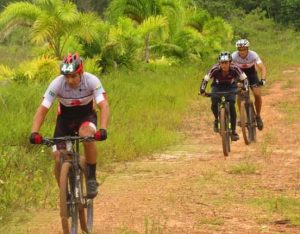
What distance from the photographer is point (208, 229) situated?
6.57 m

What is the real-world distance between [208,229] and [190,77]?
598 inches

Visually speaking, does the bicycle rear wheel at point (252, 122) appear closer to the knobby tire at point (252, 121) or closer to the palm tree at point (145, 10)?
the knobby tire at point (252, 121)

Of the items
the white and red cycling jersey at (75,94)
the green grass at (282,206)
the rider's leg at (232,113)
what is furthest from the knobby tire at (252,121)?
the white and red cycling jersey at (75,94)

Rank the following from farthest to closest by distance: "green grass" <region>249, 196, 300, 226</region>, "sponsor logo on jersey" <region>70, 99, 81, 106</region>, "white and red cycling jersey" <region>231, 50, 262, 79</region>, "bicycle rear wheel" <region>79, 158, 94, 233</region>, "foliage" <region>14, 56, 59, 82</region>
Answer: 1. "foliage" <region>14, 56, 59, 82</region>
2. "white and red cycling jersey" <region>231, 50, 262, 79</region>
3. "green grass" <region>249, 196, 300, 226</region>
4. "sponsor logo on jersey" <region>70, 99, 81, 106</region>
5. "bicycle rear wheel" <region>79, 158, 94, 233</region>

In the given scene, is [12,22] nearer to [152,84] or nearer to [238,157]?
[152,84]

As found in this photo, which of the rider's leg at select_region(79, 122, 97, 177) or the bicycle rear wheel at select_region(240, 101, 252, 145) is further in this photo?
the bicycle rear wheel at select_region(240, 101, 252, 145)

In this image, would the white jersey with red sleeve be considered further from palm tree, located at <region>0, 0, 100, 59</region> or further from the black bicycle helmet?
palm tree, located at <region>0, 0, 100, 59</region>

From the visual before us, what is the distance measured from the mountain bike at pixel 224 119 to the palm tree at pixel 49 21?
7061mm

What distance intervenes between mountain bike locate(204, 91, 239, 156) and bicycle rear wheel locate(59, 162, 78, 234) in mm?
5227

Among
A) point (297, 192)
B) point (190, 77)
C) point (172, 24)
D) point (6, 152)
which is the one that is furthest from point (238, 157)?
point (172, 24)

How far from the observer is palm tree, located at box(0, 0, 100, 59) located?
17.0m

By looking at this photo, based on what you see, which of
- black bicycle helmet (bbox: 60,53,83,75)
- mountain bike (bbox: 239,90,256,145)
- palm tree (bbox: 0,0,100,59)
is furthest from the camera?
palm tree (bbox: 0,0,100,59)

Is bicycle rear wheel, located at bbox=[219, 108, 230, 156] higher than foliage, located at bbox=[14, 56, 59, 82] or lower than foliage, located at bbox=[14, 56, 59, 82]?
lower

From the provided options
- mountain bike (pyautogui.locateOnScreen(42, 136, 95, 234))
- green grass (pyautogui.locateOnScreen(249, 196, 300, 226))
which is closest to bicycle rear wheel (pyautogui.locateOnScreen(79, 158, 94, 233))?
mountain bike (pyautogui.locateOnScreen(42, 136, 95, 234))
